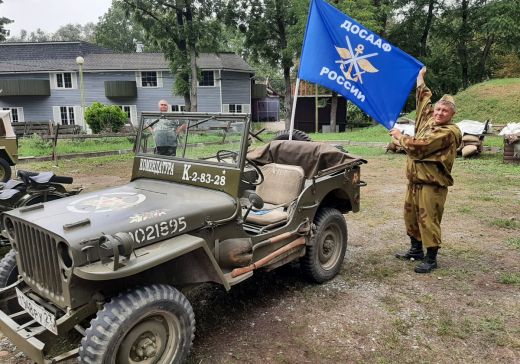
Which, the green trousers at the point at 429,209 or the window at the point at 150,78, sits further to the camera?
the window at the point at 150,78

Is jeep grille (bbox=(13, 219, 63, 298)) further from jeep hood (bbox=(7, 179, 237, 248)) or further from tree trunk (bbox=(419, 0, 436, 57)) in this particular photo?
tree trunk (bbox=(419, 0, 436, 57))

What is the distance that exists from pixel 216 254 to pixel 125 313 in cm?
98

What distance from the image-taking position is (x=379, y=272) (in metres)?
5.13

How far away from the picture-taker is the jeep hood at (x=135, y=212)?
2.99 meters

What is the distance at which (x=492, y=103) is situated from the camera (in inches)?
775

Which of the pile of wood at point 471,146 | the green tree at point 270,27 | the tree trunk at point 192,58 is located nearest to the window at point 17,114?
the tree trunk at point 192,58

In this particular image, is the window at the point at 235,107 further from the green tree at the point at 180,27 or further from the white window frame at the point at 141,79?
the green tree at the point at 180,27

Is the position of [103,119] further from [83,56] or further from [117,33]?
[117,33]

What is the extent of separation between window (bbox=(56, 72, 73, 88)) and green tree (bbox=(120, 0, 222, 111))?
39.4 feet

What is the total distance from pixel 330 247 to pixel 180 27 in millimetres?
20211

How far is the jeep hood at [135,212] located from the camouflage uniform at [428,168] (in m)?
2.34

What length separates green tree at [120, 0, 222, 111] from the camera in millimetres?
22500

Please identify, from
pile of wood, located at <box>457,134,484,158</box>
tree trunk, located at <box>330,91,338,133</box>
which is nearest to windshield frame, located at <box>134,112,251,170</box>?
pile of wood, located at <box>457,134,484,158</box>

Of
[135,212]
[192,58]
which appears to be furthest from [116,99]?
[135,212]
